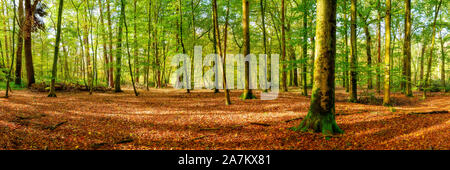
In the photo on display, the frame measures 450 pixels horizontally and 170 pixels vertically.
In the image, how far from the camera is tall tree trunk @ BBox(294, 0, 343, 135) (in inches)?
199

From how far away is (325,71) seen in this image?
16.7 ft

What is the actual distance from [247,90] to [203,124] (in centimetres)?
664

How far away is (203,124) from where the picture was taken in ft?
23.7

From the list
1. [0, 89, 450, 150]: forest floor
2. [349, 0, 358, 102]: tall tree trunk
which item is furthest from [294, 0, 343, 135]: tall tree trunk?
[349, 0, 358, 102]: tall tree trunk

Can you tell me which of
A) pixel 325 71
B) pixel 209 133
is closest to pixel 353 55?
pixel 325 71

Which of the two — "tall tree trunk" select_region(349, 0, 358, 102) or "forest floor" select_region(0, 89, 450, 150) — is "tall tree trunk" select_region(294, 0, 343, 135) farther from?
"tall tree trunk" select_region(349, 0, 358, 102)

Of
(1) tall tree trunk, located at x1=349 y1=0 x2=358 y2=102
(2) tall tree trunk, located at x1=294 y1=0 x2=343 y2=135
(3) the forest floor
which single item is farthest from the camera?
(1) tall tree trunk, located at x1=349 y1=0 x2=358 y2=102

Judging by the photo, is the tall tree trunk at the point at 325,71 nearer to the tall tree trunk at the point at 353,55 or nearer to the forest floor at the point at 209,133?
the forest floor at the point at 209,133

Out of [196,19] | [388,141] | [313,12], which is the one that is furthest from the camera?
[196,19]

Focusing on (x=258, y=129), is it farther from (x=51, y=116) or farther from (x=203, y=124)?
(x=51, y=116)

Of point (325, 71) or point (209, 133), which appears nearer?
point (325, 71)

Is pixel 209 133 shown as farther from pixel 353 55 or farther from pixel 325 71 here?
pixel 353 55
